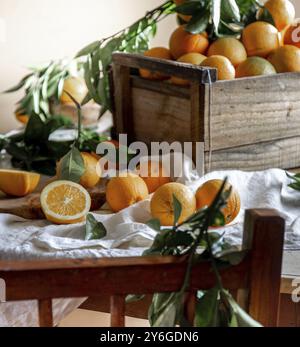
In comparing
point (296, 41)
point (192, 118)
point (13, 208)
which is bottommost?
point (13, 208)

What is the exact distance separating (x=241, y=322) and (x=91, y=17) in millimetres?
1957

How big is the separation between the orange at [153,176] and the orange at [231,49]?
25 cm

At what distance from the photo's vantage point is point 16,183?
36.3 inches

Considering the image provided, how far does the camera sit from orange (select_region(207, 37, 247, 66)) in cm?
105

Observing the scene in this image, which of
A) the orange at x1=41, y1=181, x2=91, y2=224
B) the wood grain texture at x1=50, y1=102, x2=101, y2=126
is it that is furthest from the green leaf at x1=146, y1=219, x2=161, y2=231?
the wood grain texture at x1=50, y1=102, x2=101, y2=126

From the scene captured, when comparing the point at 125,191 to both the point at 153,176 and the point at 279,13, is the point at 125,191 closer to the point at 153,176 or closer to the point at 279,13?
the point at 153,176

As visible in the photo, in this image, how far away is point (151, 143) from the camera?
114 cm

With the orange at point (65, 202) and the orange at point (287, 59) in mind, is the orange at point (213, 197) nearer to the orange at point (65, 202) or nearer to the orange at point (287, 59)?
the orange at point (65, 202)

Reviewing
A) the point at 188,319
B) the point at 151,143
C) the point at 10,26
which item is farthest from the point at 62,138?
the point at 10,26

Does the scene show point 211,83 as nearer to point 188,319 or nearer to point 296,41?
point 296,41

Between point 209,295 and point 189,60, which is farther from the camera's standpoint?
point 189,60

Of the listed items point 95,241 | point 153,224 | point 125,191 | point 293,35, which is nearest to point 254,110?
point 293,35

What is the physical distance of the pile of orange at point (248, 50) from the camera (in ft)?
3.39

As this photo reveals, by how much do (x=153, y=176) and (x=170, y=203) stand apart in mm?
137
